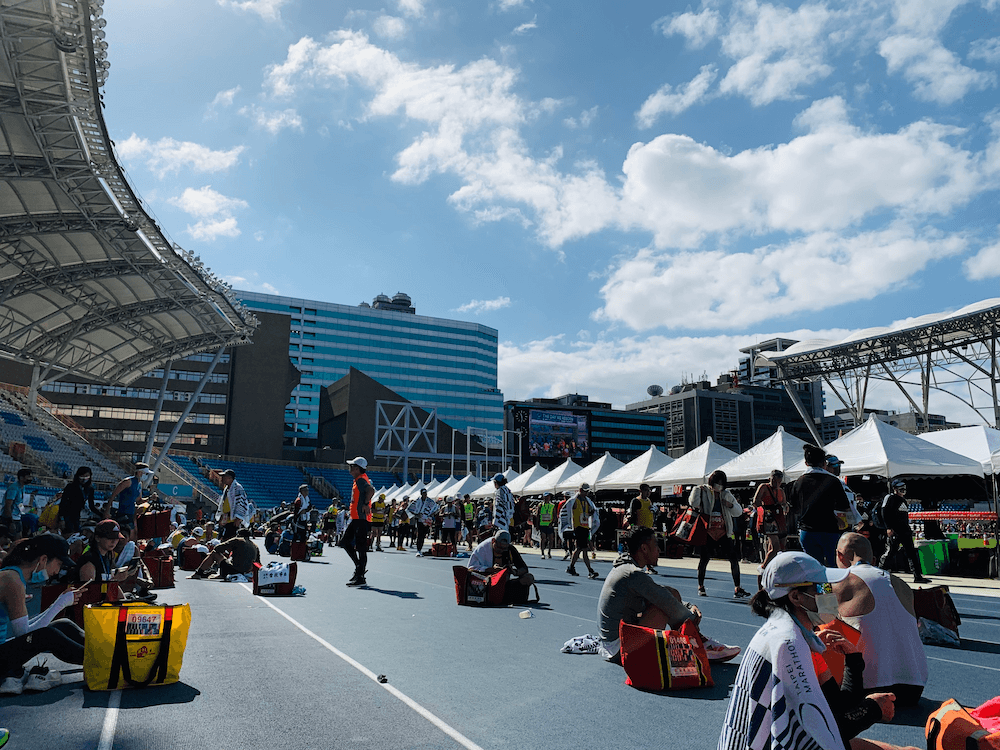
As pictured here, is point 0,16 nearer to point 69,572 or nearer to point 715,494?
point 69,572

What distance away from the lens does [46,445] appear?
40.6 metres

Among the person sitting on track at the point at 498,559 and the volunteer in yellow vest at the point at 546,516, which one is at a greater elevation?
the volunteer in yellow vest at the point at 546,516

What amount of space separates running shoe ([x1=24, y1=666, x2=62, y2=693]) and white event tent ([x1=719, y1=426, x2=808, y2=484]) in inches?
671

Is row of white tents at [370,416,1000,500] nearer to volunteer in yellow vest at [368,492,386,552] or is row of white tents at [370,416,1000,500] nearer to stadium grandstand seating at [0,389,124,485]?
volunteer in yellow vest at [368,492,386,552]

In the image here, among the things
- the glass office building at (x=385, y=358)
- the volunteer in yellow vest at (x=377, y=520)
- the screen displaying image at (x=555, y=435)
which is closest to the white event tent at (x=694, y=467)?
the volunteer in yellow vest at (x=377, y=520)

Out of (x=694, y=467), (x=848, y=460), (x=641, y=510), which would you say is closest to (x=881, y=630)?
(x=641, y=510)

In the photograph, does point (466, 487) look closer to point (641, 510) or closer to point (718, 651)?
point (641, 510)

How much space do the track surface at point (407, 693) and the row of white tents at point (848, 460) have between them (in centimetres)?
819

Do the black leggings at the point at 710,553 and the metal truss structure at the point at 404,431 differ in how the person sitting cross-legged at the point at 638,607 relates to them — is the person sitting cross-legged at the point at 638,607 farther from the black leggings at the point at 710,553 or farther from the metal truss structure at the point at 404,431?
the metal truss structure at the point at 404,431

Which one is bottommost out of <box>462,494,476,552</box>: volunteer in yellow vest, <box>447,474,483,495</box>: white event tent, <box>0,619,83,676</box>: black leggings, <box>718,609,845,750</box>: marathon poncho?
<box>0,619,83,676</box>: black leggings

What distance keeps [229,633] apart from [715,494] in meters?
7.79

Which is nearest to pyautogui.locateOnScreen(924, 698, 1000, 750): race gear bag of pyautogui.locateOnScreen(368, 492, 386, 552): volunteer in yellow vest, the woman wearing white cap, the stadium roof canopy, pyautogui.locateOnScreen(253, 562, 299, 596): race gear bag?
the woman wearing white cap

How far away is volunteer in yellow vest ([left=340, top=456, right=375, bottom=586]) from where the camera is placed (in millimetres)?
12648

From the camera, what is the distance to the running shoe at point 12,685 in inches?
199
